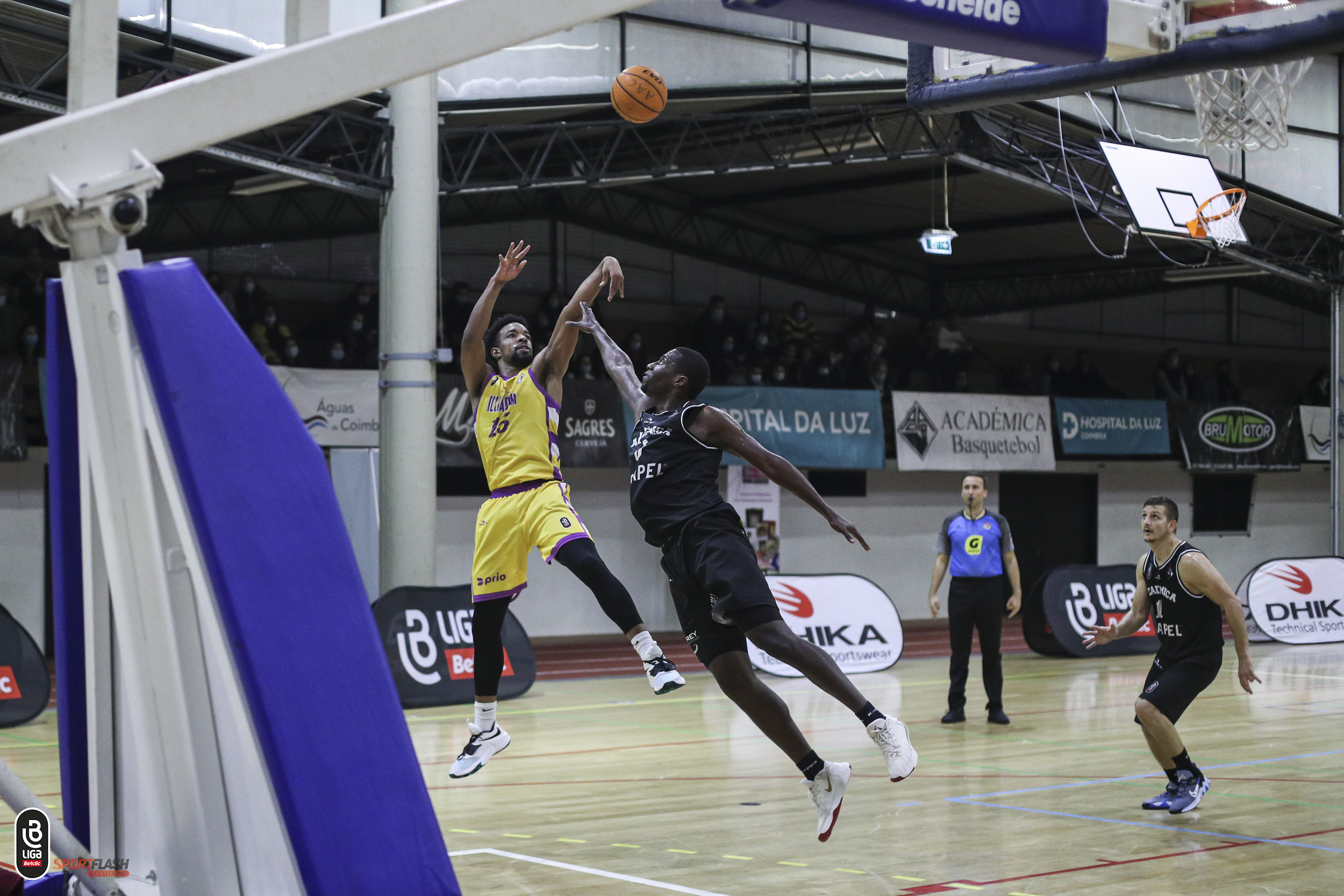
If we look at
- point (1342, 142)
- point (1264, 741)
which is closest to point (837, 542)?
point (1342, 142)

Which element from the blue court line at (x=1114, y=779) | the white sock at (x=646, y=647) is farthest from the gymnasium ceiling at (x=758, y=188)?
the blue court line at (x=1114, y=779)

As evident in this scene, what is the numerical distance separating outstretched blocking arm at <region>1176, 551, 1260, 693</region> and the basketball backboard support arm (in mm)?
2947

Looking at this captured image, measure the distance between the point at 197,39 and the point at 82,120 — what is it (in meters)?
10.5

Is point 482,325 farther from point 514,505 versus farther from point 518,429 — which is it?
point 514,505

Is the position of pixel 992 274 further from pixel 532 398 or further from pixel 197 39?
pixel 532 398

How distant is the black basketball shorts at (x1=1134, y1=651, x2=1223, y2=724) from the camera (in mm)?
8336

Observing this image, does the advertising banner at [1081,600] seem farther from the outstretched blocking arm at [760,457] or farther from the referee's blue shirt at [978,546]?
the outstretched blocking arm at [760,457]

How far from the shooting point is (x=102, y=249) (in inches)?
153

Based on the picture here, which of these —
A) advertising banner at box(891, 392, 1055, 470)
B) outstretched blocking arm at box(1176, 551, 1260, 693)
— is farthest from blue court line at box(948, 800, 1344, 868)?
advertising banner at box(891, 392, 1055, 470)

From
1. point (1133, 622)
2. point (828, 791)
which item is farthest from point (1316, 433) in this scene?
point (828, 791)

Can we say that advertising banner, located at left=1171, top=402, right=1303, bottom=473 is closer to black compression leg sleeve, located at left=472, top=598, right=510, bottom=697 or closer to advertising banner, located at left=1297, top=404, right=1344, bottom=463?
advertising banner, located at left=1297, top=404, right=1344, bottom=463

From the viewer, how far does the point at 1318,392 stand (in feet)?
96.5

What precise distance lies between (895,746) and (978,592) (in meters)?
6.20

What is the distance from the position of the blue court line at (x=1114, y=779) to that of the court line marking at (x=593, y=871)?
278cm
